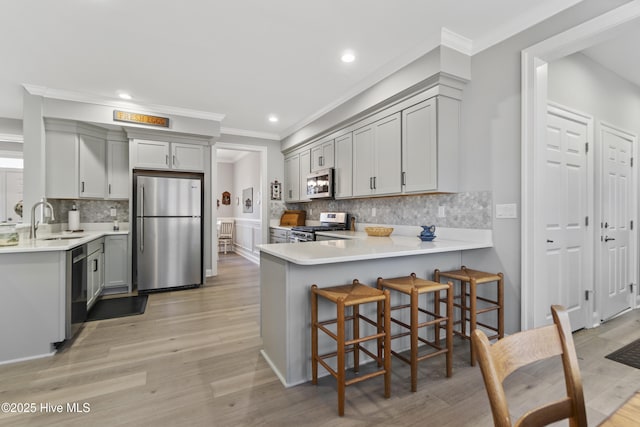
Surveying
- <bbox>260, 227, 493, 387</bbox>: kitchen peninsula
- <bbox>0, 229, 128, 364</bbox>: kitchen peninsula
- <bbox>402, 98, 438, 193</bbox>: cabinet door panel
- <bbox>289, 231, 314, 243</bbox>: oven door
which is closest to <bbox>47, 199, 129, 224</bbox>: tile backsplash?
<bbox>0, 229, 128, 364</bbox>: kitchen peninsula

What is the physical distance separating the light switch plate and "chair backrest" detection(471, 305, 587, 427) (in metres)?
1.88

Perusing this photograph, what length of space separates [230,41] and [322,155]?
7.50 feet

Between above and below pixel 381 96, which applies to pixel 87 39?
above

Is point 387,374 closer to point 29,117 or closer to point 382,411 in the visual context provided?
point 382,411

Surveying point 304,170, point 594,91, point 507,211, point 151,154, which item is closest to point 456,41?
point 507,211

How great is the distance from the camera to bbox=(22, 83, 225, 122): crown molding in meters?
3.84

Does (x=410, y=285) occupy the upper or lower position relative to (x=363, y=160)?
lower

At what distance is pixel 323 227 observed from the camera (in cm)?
489

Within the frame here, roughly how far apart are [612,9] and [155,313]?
15.9 feet

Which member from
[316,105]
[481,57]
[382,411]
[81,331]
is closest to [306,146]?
[316,105]

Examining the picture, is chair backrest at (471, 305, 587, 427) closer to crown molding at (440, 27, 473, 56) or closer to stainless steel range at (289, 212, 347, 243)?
crown molding at (440, 27, 473, 56)

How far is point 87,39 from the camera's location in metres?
2.77

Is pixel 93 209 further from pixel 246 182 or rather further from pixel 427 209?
pixel 427 209

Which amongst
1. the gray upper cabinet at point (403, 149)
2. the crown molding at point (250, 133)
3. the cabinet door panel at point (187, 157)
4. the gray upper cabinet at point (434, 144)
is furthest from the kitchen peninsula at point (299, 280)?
the crown molding at point (250, 133)
